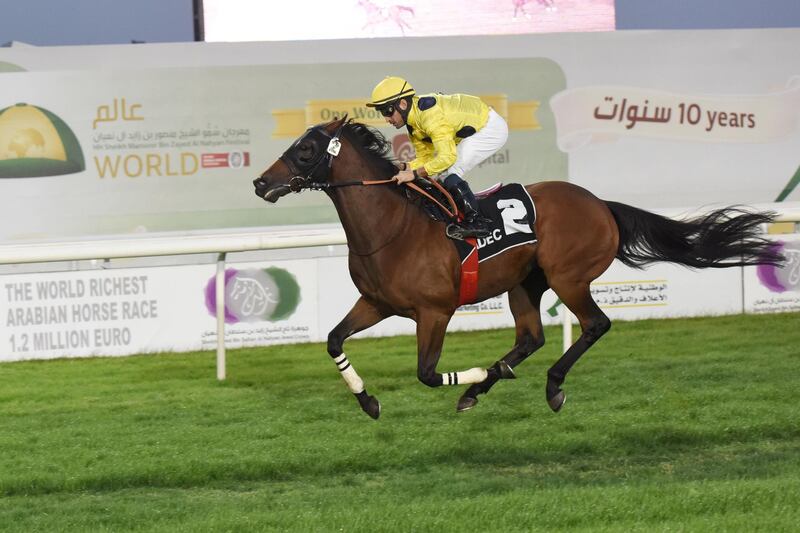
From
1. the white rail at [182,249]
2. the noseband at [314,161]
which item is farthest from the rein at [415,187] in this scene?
the white rail at [182,249]

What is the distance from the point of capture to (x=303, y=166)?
4.80m

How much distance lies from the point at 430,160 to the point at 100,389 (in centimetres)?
297

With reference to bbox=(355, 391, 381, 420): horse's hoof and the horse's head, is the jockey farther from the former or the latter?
bbox=(355, 391, 381, 420): horse's hoof

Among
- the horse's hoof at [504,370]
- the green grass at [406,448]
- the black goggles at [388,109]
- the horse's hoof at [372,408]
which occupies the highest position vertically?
the black goggles at [388,109]

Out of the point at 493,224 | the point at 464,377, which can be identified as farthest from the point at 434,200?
the point at 464,377

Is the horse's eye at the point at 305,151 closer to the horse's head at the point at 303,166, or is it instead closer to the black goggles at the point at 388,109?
the horse's head at the point at 303,166

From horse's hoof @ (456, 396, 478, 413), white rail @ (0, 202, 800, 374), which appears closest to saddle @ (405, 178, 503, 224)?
horse's hoof @ (456, 396, 478, 413)

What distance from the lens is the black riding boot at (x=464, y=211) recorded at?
5039 mm

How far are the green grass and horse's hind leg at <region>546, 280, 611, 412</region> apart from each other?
215 millimetres

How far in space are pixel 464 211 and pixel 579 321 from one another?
2.75 feet

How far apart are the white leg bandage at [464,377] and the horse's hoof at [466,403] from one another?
0.83ft

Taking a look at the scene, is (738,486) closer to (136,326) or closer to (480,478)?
(480,478)

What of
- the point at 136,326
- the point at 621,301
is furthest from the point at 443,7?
the point at 136,326

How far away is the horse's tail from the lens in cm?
570
